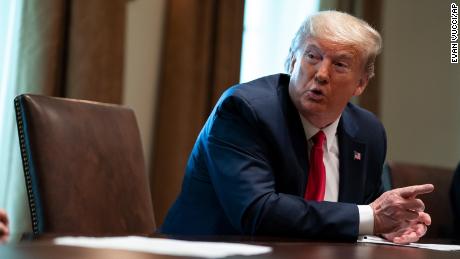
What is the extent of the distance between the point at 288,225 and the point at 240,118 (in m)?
0.38

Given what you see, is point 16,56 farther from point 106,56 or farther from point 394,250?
point 394,250

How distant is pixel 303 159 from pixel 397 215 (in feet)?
1.18

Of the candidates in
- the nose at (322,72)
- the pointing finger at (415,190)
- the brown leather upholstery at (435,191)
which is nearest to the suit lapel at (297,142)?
the nose at (322,72)

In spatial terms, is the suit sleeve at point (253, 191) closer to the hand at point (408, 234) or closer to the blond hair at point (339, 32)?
the hand at point (408, 234)

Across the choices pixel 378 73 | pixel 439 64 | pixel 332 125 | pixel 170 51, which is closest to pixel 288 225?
pixel 332 125

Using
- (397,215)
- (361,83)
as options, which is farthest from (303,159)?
(361,83)

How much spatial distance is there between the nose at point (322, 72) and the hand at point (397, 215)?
480 mm

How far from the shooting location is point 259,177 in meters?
2.12

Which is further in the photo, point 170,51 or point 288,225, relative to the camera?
point 170,51

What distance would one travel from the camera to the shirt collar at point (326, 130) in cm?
239

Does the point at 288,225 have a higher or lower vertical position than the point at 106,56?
lower

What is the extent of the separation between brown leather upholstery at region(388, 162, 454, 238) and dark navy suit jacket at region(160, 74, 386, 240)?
2.21 ft

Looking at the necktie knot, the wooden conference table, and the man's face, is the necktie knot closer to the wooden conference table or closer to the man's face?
the man's face

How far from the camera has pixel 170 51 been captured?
397 centimetres
